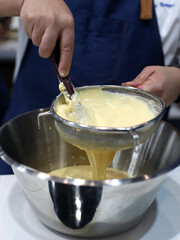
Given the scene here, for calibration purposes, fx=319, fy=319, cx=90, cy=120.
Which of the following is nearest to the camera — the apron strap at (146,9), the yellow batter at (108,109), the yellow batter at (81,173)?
the yellow batter at (108,109)

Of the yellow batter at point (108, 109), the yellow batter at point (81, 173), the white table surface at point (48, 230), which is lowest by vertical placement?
the yellow batter at point (81, 173)

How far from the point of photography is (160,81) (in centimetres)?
96

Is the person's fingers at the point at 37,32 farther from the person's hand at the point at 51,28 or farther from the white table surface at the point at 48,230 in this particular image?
the white table surface at the point at 48,230

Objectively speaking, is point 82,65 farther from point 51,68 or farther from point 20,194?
point 20,194

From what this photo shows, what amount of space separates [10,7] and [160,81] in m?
0.51

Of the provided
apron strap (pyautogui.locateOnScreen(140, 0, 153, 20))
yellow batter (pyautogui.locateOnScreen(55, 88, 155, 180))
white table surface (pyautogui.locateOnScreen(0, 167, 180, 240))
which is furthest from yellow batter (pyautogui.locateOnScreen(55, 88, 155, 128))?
apron strap (pyautogui.locateOnScreen(140, 0, 153, 20))

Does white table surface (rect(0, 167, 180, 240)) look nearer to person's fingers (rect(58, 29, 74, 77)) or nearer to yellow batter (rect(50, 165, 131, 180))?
yellow batter (rect(50, 165, 131, 180))

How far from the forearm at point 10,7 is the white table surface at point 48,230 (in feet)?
1.70

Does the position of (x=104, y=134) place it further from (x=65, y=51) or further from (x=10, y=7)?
(x=10, y=7)

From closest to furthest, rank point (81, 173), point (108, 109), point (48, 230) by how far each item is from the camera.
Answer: point (48, 230), point (108, 109), point (81, 173)

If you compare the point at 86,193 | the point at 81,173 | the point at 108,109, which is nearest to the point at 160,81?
the point at 108,109

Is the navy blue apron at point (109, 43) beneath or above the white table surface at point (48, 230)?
above

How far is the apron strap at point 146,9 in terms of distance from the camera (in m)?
1.14

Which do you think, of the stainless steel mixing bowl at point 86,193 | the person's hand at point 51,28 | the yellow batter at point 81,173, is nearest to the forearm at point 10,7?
the person's hand at point 51,28
